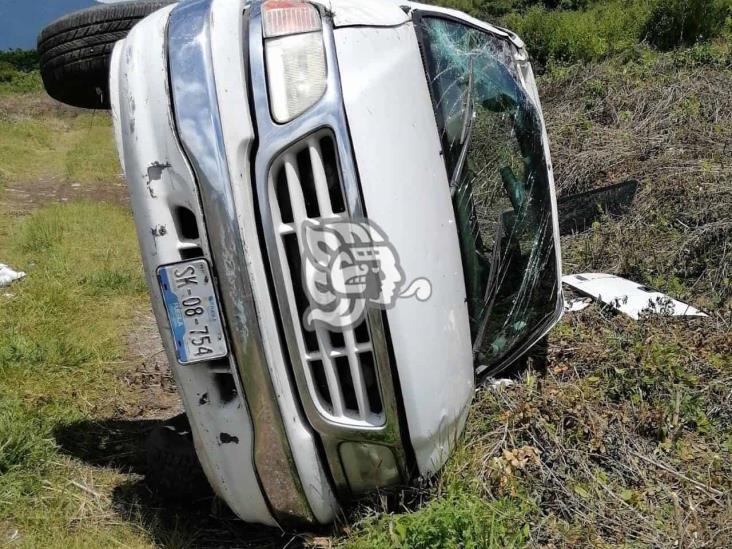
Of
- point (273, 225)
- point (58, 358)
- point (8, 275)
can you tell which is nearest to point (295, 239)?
point (273, 225)

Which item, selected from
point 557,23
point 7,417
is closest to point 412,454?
point 7,417

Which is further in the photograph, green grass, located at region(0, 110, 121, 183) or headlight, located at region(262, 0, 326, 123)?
green grass, located at region(0, 110, 121, 183)

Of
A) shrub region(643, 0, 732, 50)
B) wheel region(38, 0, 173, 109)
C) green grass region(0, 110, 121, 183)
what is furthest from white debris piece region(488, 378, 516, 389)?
shrub region(643, 0, 732, 50)

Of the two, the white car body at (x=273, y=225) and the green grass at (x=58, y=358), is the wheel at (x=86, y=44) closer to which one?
the white car body at (x=273, y=225)

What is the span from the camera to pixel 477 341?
2.28 meters

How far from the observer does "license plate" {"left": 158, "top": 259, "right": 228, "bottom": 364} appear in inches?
70.9

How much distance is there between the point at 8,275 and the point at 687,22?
9046mm

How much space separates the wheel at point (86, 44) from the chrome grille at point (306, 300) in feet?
4.75

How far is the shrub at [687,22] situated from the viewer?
9031mm

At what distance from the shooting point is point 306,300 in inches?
72.6

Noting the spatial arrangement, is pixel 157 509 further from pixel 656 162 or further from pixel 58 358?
pixel 656 162

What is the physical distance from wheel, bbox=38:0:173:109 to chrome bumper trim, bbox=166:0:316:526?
3.54ft

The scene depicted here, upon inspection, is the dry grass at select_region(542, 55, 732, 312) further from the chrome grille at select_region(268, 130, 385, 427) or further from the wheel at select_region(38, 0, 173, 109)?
the wheel at select_region(38, 0, 173, 109)

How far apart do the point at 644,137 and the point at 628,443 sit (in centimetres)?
394
